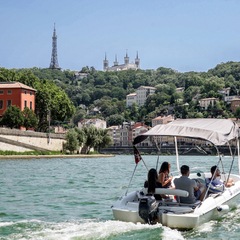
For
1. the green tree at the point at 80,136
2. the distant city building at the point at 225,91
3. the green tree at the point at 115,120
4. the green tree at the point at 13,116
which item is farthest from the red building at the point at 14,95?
the distant city building at the point at 225,91

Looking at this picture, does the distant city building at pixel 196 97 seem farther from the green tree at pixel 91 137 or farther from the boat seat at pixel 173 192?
the boat seat at pixel 173 192

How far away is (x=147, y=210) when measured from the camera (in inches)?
373

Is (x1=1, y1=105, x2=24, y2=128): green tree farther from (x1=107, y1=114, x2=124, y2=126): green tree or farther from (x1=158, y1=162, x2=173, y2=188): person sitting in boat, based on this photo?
(x1=107, y1=114, x2=124, y2=126): green tree

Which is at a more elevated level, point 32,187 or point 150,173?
point 150,173

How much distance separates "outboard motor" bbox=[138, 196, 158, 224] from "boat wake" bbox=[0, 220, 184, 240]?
6.0 inches

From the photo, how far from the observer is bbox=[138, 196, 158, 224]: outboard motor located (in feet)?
31.0

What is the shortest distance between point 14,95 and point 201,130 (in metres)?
49.1

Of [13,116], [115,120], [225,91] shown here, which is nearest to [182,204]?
[13,116]

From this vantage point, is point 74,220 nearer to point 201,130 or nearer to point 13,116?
point 201,130

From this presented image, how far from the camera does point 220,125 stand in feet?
39.5

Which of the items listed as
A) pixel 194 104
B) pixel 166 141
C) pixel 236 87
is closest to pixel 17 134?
pixel 166 141

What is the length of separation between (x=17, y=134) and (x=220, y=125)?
42.1 metres

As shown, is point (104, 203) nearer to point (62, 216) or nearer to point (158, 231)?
point (62, 216)

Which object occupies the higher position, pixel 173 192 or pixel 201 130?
pixel 201 130
